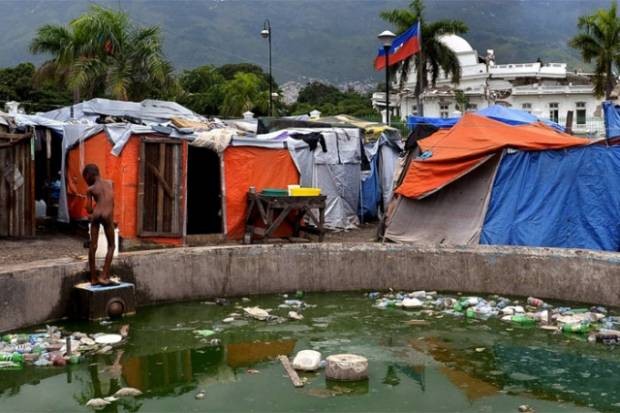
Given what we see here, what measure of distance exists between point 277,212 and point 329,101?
61.6 meters

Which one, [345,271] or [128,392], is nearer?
[128,392]

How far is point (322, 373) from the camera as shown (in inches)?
259

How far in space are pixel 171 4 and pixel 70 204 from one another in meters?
194

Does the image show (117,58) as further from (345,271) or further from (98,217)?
(98,217)

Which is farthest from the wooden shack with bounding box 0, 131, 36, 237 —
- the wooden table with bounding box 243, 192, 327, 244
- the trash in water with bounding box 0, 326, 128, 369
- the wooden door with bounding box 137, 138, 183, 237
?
the trash in water with bounding box 0, 326, 128, 369

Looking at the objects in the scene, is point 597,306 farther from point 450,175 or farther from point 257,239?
point 257,239

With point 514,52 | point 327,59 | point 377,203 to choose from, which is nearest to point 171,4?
point 327,59

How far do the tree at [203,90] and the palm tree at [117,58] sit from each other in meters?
19.4

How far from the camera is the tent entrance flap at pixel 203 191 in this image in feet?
40.4

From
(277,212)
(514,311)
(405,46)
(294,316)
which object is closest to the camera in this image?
(294,316)

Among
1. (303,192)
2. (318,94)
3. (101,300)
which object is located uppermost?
(318,94)

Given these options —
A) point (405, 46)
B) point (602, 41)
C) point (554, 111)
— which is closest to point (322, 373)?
point (405, 46)

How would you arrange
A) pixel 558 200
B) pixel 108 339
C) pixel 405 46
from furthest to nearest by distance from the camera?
pixel 405 46 → pixel 558 200 → pixel 108 339

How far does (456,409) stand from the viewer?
5.84 m
